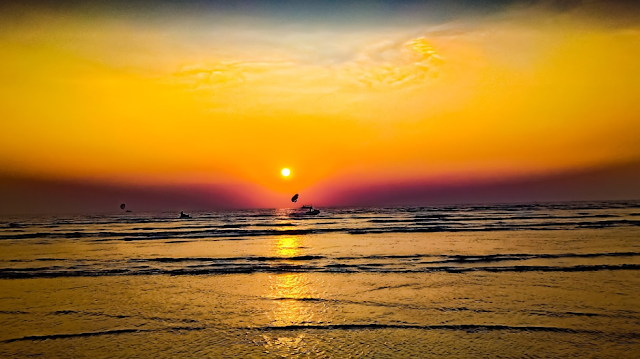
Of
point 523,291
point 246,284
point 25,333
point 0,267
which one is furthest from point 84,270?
point 523,291

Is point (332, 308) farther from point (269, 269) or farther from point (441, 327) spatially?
point (269, 269)

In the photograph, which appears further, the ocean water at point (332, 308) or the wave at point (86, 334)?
the wave at point (86, 334)

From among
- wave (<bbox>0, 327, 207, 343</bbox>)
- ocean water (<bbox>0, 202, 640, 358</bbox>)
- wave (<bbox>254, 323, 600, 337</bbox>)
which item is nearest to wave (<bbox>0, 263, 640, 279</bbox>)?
ocean water (<bbox>0, 202, 640, 358</bbox>)

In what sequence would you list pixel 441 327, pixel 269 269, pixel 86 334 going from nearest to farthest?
pixel 441 327 < pixel 86 334 < pixel 269 269

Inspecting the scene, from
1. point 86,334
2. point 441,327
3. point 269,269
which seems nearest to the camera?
point 441,327

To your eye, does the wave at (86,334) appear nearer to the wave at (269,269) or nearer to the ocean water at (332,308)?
the ocean water at (332,308)

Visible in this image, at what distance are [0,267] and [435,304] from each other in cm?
2077

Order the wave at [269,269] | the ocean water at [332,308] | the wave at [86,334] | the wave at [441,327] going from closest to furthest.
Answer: the ocean water at [332,308], the wave at [441,327], the wave at [86,334], the wave at [269,269]

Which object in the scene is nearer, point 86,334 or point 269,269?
point 86,334

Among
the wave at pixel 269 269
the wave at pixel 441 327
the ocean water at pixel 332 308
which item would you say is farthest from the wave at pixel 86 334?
the wave at pixel 269 269

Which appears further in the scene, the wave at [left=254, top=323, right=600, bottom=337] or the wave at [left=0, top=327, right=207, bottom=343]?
the wave at [left=0, top=327, right=207, bottom=343]

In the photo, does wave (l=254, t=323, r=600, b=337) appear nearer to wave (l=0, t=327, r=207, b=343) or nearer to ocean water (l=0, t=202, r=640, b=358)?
ocean water (l=0, t=202, r=640, b=358)

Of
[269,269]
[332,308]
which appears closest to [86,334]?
[332,308]

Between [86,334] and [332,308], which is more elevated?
[332,308]
